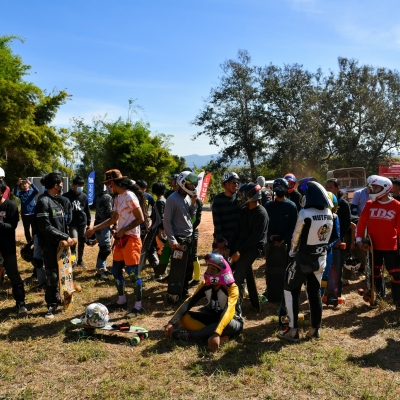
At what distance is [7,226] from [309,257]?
3973 mm

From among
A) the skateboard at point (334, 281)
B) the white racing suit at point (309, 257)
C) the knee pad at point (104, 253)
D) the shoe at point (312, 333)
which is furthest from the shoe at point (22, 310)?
the skateboard at point (334, 281)

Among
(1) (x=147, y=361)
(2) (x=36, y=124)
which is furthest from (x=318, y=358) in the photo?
(2) (x=36, y=124)

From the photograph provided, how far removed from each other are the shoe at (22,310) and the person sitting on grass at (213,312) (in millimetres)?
2303

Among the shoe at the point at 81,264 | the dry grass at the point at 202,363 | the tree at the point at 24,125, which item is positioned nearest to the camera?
the dry grass at the point at 202,363

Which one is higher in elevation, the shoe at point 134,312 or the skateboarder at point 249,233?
the skateboarder at point 249,233

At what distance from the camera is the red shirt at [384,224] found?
231 inches

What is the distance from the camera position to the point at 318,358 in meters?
4.51

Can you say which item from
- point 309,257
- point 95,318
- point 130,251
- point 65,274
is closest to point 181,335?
point 95,318

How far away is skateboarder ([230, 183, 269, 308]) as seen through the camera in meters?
5.54

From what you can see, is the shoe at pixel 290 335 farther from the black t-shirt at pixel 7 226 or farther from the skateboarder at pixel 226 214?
the black t-shirt at pixel 7 226

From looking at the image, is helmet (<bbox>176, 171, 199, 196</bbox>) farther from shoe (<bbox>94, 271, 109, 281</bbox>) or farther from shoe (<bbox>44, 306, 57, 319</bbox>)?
shoe (<bbox>94, 271, 109, 281</bbox>)

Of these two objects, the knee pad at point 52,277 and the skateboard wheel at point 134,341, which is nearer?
the skateboard wheel at point 134,341

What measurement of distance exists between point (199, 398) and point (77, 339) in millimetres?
1966

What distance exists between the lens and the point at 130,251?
19.4 feet
